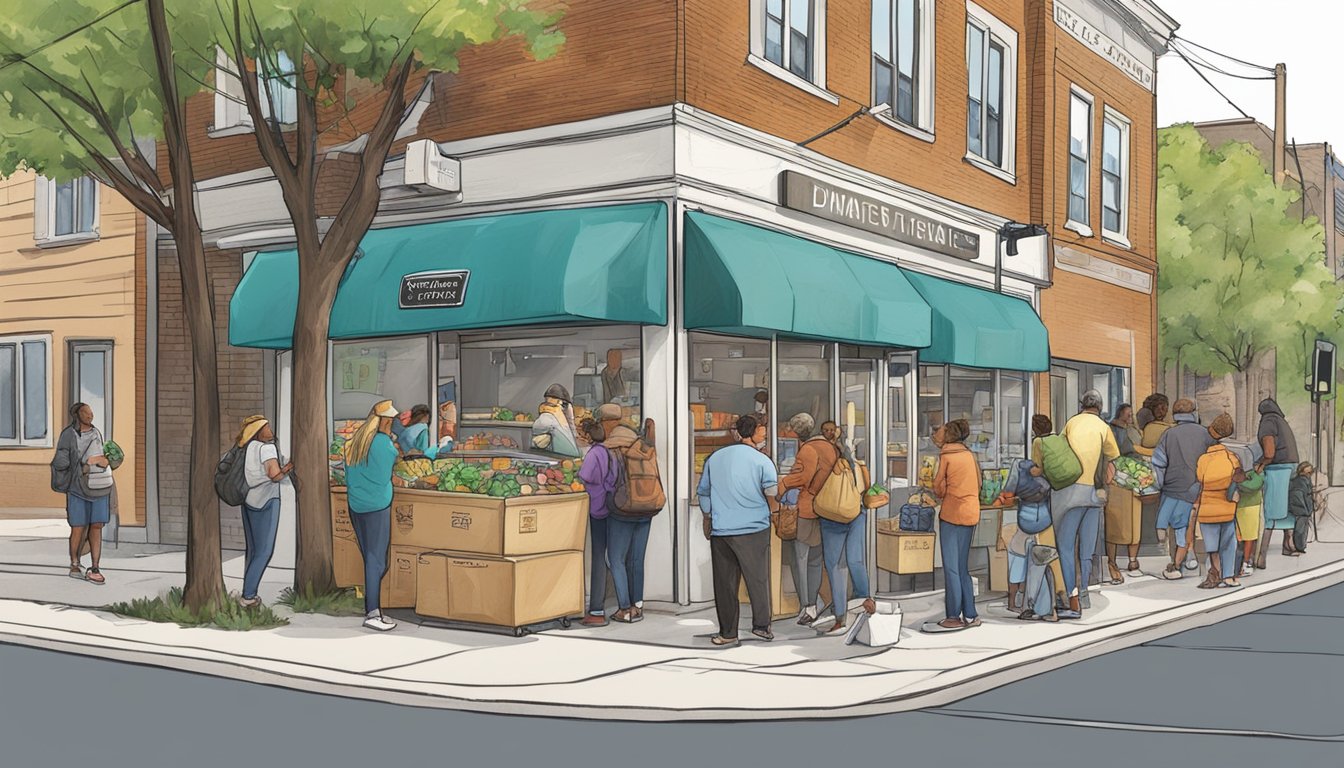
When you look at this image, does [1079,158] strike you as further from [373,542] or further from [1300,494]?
[373,542]

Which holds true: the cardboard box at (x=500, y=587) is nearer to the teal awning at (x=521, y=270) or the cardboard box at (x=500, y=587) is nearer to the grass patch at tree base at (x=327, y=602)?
the grass patch at tree base at (x=327, y=602)

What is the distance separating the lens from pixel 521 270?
41.7 feet

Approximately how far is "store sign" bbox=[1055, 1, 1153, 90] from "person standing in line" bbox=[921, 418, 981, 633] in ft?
40.8

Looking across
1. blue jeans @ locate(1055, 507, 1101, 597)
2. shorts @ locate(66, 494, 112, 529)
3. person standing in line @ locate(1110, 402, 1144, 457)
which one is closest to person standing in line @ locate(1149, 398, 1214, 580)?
person standing in line @ locate(1110, 402, 1144, 457)

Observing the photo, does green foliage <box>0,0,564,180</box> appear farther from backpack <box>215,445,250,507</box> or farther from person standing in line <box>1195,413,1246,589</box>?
person standing in line <box>1195,413,1246,589</box>

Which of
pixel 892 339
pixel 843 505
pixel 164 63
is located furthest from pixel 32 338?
pixel 843 505

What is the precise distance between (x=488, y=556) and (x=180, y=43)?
563cm

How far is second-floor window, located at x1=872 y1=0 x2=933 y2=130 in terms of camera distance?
1659 centimetres

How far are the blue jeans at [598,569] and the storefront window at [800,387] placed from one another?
320cm

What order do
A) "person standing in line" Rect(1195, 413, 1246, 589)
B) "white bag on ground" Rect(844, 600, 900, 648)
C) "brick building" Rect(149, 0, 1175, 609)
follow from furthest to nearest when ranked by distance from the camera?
"person standing in line" Rect(1195, 413, 1246, 589), "brick building" Rect(149, 0, 1175, 609), "white bag on ground" Rect(844, 600, 900, 648)

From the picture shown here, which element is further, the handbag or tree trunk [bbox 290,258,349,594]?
tree trunk [bbox 290,258,349,594]

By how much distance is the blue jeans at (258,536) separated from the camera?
11.7 m

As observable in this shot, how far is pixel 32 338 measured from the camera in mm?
21219

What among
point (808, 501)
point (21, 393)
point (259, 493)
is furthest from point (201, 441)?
point (21, 393)
